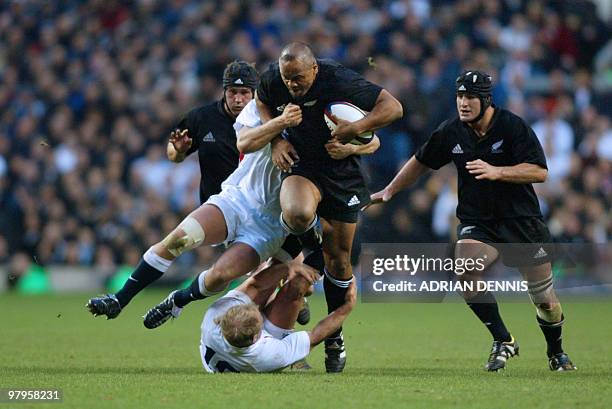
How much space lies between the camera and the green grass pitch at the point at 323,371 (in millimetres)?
6711

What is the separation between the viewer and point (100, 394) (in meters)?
6.88

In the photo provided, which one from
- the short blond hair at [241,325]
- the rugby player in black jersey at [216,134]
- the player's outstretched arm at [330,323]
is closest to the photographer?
the short blond hair at [241,325]

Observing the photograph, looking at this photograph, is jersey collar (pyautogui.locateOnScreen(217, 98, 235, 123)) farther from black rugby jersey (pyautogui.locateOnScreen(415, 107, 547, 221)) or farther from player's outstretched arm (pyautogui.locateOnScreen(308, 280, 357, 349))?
player's outstretched arm (pyautogui.locateOnScreen(308, 280, 357, 349))

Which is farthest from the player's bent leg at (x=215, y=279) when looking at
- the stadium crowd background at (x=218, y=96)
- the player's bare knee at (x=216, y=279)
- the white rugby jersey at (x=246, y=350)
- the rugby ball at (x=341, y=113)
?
the stadium crowd background at (x=218, y=96)

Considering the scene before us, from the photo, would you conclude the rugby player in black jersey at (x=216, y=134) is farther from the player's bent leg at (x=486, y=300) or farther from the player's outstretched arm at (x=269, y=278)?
the player's bent leg at (x=486, y=300)

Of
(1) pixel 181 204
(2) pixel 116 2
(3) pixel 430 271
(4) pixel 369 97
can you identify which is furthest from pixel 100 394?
(2) pixel 116 2

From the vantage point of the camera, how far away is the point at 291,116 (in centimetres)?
815

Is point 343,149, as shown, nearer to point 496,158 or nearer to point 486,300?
point 496,158

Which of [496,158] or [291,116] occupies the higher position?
[291,116]

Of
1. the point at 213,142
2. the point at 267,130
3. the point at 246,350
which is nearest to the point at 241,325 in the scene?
the point at 246,350

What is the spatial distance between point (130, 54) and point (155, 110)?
159 cm

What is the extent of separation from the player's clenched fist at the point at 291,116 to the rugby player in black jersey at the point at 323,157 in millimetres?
167

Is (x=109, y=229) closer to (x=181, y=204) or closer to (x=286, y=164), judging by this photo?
(x=181, y=204)

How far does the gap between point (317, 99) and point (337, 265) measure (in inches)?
48.9
